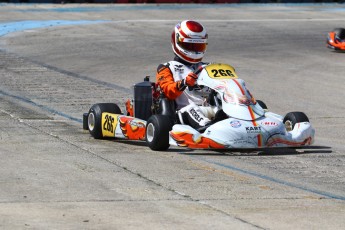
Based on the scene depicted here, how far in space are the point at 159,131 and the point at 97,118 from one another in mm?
1383

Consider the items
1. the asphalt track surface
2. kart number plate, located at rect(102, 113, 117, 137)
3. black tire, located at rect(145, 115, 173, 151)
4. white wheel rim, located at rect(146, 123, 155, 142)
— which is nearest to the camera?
the asphalt track surface

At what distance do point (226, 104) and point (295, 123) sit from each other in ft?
2.83

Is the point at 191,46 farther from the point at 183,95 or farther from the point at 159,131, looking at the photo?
the point at 159,131

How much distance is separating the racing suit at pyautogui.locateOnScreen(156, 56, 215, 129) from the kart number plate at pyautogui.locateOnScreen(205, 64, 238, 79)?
0.32m

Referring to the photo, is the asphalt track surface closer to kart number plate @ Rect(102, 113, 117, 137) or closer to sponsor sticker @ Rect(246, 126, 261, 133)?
kart number plate @ Rect(102, 113, 117, 137)

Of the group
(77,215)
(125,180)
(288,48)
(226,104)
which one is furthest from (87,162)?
(288,48)

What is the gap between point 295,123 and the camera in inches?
440

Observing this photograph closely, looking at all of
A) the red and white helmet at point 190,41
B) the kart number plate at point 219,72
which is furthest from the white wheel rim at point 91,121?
the kart number plate at point 219,72

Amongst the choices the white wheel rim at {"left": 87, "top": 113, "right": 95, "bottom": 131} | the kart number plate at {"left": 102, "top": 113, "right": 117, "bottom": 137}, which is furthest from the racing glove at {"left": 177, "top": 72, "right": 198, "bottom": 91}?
the white wheel rim at {"left": 87, "top": 113, "right": 95, "bottom": 131}

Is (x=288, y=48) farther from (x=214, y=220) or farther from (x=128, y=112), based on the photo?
(x=214, y=220)

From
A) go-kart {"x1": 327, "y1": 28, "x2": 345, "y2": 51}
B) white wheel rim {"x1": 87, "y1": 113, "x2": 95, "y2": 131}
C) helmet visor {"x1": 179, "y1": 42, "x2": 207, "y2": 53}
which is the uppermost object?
helmet visor {"x1": 179, "y1": 42, "x2": 207, "y2": 53}

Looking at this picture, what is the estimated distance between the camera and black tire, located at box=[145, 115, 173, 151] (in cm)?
1058

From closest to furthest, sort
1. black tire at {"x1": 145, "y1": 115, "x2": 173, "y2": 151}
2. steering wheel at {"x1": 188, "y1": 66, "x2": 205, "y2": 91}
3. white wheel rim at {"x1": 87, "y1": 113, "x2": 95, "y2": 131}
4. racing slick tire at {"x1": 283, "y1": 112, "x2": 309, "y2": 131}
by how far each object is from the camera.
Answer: black tire at {"x1": 145, "y1": 115, "x2": 173, "y2": 151}, racing slick tire at {"x1": 283, "y1": 112, "x2": 309, "y2": 131}, steering wheel at {"x1": 188, "y1": 66, "x2": 205, "y2": 91}, white wheel rim at {"x1": 87, "y1": 113, "x2": 95, "y2": 131}

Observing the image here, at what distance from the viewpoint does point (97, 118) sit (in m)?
11.7
